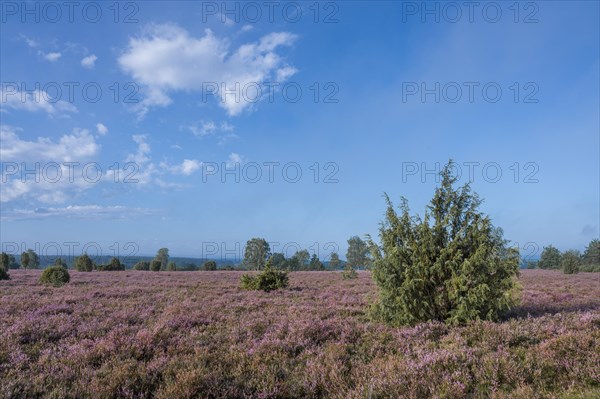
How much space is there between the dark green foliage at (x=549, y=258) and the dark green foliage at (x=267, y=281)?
67.1 meters

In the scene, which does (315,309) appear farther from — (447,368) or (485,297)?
(447,368)

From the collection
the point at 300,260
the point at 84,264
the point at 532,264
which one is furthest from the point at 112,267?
the point at 532,264

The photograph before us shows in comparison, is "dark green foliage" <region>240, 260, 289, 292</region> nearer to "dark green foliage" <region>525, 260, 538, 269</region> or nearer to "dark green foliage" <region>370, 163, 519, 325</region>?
"dark green foliage" <region>370, 163, 519, 325</region>

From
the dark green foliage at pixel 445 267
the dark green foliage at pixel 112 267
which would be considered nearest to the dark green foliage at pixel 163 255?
the dark green foliage at pixel 112 267

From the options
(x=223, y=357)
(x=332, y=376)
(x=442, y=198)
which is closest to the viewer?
(x=332, y=376)

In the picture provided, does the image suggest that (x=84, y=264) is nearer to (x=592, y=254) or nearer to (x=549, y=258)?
(x=549, y=258)

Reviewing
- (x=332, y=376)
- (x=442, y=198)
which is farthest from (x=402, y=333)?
(x=442, y=198)

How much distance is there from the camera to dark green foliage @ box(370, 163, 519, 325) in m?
8.76

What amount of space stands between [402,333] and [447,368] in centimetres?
233

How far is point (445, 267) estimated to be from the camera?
914cm

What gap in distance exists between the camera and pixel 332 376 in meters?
5.74

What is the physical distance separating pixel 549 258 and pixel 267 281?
70662mm

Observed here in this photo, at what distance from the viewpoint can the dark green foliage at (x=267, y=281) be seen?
64.2ft

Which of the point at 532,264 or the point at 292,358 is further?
the point at 532,264
